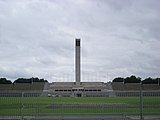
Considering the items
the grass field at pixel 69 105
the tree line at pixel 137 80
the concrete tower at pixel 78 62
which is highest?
the concrete tower at pixel 78 62

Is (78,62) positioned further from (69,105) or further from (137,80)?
(69,105)

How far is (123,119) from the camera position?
675 inches

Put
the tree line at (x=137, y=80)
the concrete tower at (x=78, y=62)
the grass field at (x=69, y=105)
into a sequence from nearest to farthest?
the grass field at (x=69, y=105), the concrete tower at (x=78, y=62), the tree line at (x=137, y=80)

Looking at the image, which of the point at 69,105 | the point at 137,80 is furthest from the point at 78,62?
the point at 69,105

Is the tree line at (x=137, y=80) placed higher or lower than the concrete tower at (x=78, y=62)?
lower

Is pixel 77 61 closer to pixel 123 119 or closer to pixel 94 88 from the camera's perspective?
pixel 94 88

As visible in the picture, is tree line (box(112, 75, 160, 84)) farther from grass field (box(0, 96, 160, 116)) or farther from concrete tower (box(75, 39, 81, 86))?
grass field (box(0, 96, 160, 116))

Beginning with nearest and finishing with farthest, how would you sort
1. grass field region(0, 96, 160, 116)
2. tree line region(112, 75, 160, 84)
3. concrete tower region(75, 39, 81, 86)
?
grass field region(0, 96, 160, 116)
concrete tower region(75, 39, 81, 86)
tree line region(112, 75, 160, 84)

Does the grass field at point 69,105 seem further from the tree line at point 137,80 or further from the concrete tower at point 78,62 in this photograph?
the tree line at point 137,80

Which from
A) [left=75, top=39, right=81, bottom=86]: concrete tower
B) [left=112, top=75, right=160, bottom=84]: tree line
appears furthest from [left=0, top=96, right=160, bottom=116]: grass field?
[left=112, top=75, right=160, bottom=84]: tree line

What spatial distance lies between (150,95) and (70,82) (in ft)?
385

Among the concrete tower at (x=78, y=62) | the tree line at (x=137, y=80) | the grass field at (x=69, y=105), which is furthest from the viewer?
the tree line at (x=137, y=80)

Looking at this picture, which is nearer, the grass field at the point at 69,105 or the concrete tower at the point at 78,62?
the grass field at the point at 69,105

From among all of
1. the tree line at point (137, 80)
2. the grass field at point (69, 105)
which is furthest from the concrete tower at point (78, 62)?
the grass field at point (69, 105)
